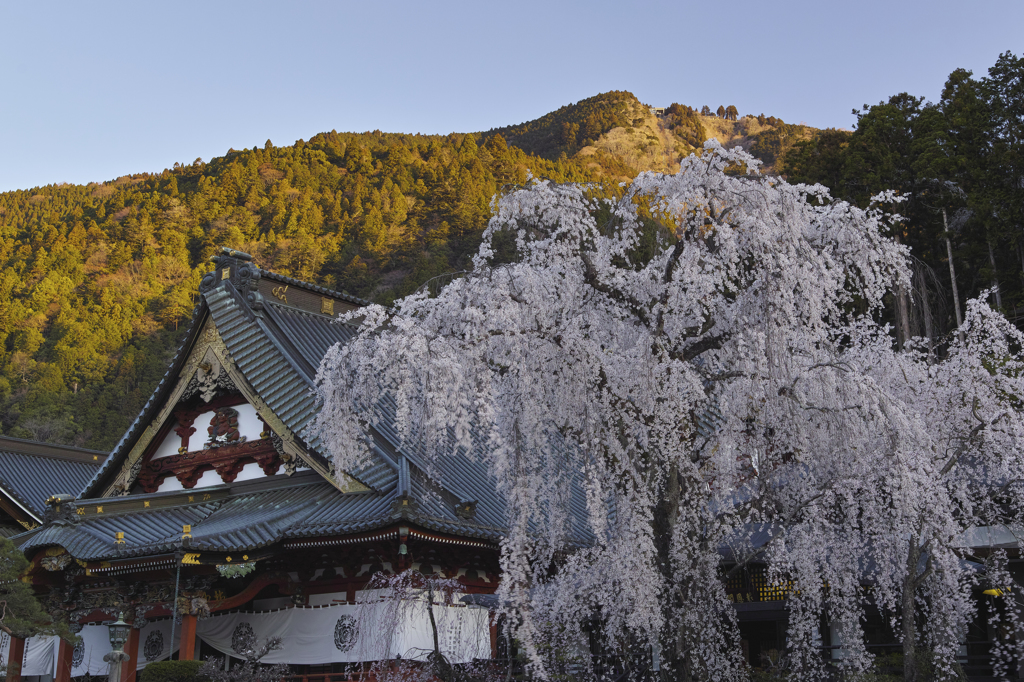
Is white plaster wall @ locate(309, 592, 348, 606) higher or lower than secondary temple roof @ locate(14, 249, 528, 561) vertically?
lower

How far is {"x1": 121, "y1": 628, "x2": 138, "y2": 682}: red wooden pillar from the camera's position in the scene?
13.2 metres

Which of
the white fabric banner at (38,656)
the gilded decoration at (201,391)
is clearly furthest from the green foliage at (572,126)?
the white fabric banner at (38,656)

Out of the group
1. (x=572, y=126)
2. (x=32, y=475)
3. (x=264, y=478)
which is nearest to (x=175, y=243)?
(x=32, y=475)

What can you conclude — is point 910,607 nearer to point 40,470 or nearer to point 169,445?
point 169,445

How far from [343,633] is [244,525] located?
2140 mm

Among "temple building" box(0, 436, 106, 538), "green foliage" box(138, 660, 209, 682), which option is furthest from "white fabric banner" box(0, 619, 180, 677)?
"temple building" box(0, 436, 106, 538)

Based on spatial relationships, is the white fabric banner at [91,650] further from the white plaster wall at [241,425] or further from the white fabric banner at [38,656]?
the white plaster wall at [241,425]

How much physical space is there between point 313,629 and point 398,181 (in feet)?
184

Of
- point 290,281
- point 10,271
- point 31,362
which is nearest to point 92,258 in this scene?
point 10,271

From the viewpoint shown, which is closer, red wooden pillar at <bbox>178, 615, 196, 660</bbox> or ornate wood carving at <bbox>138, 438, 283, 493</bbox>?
red wooden pillar at <bbox>178, 615, 196, 660</bbox>

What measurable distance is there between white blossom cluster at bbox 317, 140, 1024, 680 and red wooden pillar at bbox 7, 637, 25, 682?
792 centimetres

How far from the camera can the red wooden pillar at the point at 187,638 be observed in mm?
12242

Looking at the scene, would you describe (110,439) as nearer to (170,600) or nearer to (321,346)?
(321,346)

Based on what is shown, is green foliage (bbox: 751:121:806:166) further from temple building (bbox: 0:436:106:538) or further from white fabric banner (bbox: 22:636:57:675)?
white fabric banner (bbox: 22:636:57:675)
